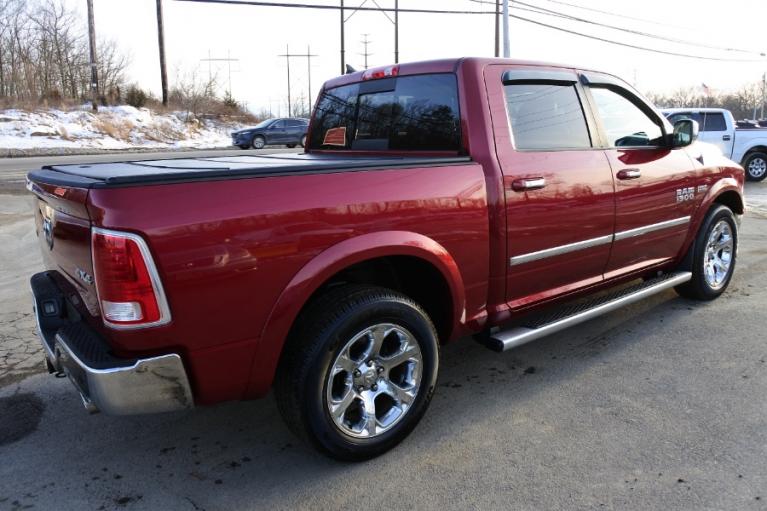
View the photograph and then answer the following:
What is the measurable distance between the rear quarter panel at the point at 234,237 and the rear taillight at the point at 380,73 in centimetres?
126

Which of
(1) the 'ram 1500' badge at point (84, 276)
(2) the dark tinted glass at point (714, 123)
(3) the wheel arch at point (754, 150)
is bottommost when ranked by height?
(1) the 'ram 1500' badge at point (84, 276)

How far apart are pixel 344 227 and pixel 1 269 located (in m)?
5.28

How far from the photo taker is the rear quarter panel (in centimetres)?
220

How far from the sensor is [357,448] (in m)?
2.80

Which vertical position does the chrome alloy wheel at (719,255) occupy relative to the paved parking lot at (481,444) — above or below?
above

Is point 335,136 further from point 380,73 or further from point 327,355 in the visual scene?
point 327,355

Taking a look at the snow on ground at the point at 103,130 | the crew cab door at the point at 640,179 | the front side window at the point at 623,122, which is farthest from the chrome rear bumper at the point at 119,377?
the snow on ground at the point at 103,130

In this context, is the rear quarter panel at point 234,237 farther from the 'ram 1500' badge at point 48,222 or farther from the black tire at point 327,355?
the 'ram 1500' badge at point 48,222

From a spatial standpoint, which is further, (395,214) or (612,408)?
(612,408)

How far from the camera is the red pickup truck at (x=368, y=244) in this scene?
226 centimetres

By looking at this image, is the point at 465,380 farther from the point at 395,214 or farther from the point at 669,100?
the point at 669,100

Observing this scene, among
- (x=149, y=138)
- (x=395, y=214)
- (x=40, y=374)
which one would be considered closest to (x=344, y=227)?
(x=395, y=214)

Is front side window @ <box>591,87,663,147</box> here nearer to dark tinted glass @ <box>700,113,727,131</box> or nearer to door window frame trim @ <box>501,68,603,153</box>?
door window frame trim @ <box>501,68,603,153</box>

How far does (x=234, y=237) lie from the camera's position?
232 cm
